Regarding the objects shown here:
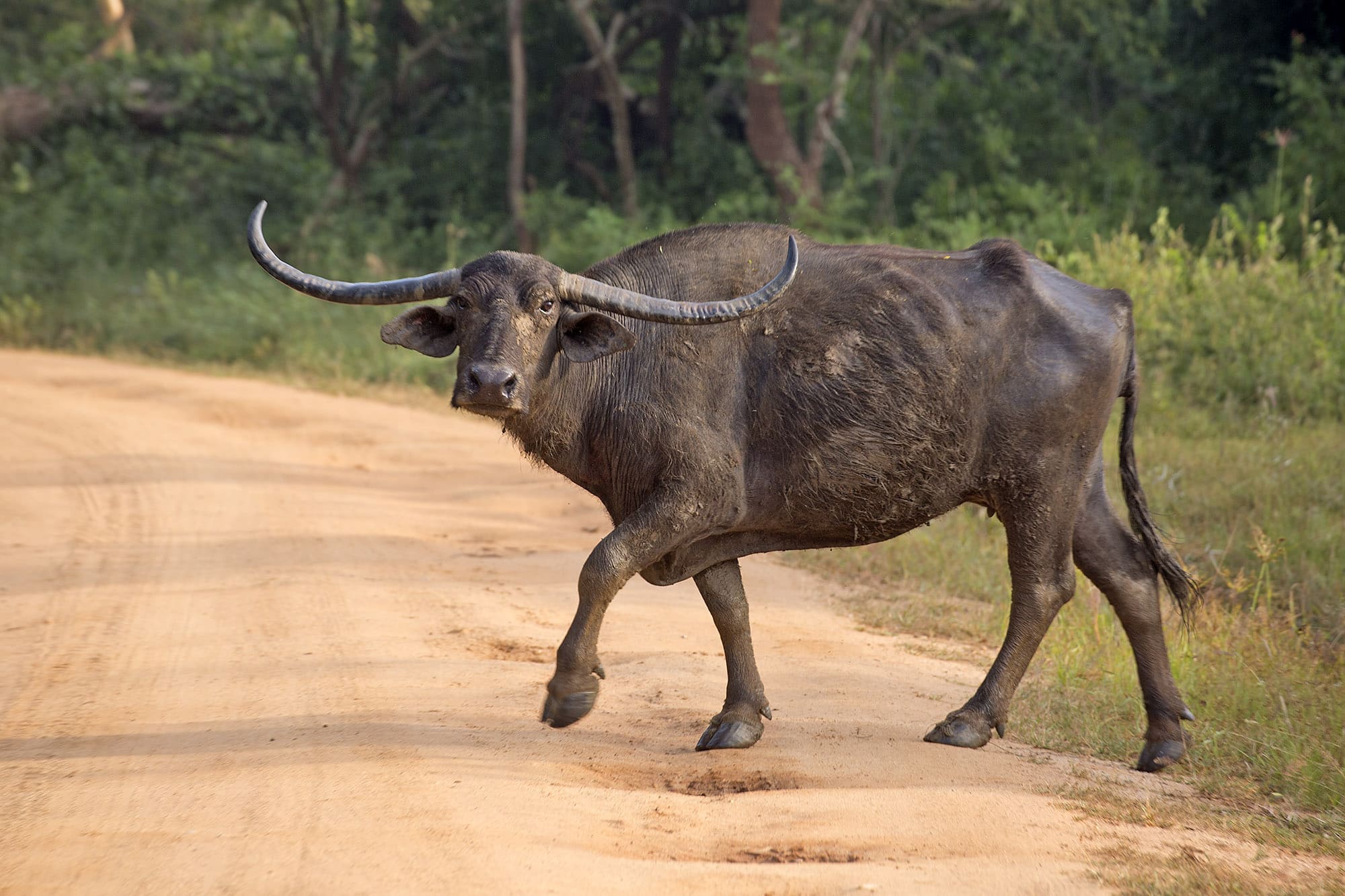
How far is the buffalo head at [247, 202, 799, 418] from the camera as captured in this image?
4.52 m

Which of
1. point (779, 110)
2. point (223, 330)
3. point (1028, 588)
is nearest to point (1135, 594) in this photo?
point (1028, 588)

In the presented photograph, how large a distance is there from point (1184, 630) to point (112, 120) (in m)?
19.1

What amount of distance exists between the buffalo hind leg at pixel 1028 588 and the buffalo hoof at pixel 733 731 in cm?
72

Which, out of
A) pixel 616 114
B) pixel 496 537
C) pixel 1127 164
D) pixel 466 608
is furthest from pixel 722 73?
pixel 466 608

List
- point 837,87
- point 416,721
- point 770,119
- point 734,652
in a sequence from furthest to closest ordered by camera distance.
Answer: point 770,119 < point 837,87 < point 734,652 < point 416,721

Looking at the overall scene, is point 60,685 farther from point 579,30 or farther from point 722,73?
point 579,30

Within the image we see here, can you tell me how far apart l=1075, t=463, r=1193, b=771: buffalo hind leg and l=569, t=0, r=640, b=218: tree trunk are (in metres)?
12.8

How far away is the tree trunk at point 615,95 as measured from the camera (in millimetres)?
16703

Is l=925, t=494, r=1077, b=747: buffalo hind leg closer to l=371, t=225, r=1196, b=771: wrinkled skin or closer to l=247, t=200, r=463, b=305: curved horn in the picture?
l=371, t=225, r=1196, b=771: wrinkled skin

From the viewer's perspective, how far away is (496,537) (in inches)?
341

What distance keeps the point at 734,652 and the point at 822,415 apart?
0.98 m

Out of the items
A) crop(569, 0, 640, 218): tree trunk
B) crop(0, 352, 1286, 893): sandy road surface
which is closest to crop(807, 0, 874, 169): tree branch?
crop(569, 0, 640, 218): tree trunk

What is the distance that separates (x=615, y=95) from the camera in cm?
1752

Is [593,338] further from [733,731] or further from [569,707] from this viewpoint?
[733,731]
